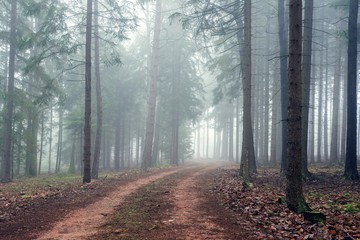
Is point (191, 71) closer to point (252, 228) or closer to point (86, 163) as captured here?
point (86, 163)

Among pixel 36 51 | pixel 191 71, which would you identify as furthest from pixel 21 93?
pixel 191 71

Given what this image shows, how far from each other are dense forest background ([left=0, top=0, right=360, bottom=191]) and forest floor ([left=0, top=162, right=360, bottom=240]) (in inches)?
152

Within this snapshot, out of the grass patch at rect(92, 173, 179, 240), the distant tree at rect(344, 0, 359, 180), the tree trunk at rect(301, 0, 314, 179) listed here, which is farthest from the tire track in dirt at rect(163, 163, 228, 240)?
the distant tree at rect(344, 0, 359, 180)

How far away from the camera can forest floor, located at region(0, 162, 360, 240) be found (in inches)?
245

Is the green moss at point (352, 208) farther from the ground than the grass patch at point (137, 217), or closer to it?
farther from the ground

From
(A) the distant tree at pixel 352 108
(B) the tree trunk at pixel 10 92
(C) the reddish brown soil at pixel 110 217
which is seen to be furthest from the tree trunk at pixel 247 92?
(B) the tree trunk at pixel 10 92

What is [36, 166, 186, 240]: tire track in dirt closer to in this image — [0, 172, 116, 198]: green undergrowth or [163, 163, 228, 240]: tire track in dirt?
[163, 163, 228, 240]: tire track in dirt

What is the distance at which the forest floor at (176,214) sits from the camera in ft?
20.4

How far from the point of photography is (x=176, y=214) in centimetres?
776

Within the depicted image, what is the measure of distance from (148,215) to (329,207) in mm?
5131

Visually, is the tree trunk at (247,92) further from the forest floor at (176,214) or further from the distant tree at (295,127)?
the distant tree at (295,127)

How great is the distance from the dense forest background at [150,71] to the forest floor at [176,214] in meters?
3.86

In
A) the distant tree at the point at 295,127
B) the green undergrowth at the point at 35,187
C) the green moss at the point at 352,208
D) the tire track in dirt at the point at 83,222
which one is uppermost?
the distant tree at the point at 295,127

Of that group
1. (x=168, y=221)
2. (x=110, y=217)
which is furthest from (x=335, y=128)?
(x=110, y=217)
